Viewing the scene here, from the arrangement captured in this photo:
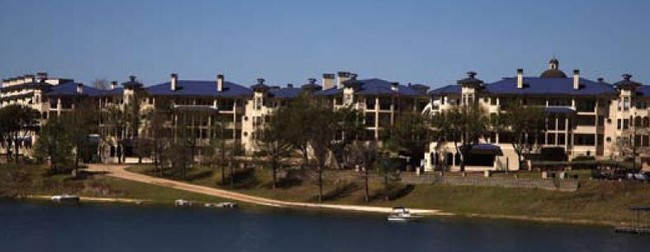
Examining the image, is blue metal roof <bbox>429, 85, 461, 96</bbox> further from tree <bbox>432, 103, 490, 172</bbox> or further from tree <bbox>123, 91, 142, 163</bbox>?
tree <bbox>123, 91, 142, 163</bbox>

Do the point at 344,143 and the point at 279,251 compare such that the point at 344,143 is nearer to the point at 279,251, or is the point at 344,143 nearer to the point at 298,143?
the point at 298,143

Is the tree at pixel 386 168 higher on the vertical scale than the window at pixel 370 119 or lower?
lower

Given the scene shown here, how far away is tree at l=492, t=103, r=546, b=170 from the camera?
112 meters

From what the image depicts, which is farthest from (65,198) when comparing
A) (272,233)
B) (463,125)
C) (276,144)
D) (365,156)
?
(463,125)

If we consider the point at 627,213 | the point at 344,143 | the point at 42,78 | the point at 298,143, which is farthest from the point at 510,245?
the point at 42,78

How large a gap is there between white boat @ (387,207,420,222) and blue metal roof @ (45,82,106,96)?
70.9m

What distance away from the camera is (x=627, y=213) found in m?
89.2

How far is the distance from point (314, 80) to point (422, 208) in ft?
169

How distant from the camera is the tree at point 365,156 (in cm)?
10625

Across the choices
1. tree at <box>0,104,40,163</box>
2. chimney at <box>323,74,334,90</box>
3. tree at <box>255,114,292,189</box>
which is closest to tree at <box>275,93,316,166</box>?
tree at <box>255,114,292,189</box>

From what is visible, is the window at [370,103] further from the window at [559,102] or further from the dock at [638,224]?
the dock at [638,224]

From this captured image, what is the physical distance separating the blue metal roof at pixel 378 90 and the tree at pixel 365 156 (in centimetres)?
1139

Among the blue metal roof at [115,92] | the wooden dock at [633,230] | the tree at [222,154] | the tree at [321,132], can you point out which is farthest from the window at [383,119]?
the wooden dock at [633,230]

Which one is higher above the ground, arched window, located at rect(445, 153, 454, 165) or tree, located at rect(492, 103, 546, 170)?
tree, located at rect(492, 103, 546, 170)
